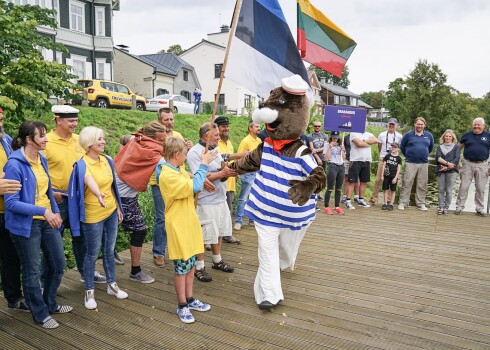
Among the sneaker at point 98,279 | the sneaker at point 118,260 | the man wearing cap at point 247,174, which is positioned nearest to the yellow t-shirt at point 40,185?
the sneaker at point 98,279

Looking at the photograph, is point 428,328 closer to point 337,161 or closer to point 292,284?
point 292,284

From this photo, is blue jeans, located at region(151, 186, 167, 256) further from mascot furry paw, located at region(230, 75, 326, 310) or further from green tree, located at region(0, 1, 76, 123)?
green tree, located at region(0, 1, 76, 123)

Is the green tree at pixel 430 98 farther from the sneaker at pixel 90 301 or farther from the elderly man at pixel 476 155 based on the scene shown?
the sneaker at pixel 90 301

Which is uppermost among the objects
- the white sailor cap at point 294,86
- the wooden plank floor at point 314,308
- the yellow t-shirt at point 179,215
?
the white sailor cap at point 294,86

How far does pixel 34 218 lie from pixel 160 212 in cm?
169

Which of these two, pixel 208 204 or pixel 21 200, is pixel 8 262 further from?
pixel 208 204

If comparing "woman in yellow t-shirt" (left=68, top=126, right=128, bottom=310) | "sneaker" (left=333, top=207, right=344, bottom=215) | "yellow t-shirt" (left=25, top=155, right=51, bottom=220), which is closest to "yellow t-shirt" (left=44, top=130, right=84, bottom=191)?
"woman in yellow t-shirt" (left=68, top=126, right=128, bottom=310)

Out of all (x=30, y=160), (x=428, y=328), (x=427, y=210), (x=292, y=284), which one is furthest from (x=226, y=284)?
(x=427, y=210)

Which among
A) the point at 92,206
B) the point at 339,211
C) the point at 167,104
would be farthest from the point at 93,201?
the point at 167,104

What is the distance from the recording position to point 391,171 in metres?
8.42

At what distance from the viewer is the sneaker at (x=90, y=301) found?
383 cm

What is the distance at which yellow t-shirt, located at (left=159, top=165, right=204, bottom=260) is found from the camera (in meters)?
3.47

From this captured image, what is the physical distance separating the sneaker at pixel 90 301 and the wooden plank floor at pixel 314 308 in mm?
55

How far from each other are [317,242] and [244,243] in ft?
3.65
